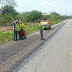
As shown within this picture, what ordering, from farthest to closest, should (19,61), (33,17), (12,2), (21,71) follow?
(33,17), (12,2), (19,61), (21,71)

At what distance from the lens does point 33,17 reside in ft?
161

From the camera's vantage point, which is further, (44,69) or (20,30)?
(20,30)

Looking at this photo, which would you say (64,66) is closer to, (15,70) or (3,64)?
A: (15,70)

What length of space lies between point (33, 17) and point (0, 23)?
901 inches

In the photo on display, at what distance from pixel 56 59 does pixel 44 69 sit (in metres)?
1.47

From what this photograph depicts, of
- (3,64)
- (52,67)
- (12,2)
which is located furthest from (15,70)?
(12,2)

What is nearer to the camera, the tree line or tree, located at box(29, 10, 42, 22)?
the tree line

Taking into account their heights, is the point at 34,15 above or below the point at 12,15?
above

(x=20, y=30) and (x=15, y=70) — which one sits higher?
(x=20, y=30)

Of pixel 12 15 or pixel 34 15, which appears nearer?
pixel 12 15

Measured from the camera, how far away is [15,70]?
522 centimetres

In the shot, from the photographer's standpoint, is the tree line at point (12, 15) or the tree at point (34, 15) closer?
the tree line at point (12, 15)

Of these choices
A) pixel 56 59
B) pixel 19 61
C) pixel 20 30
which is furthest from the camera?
pixel 20 30

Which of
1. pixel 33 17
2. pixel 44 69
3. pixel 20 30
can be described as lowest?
pixel 44 69
